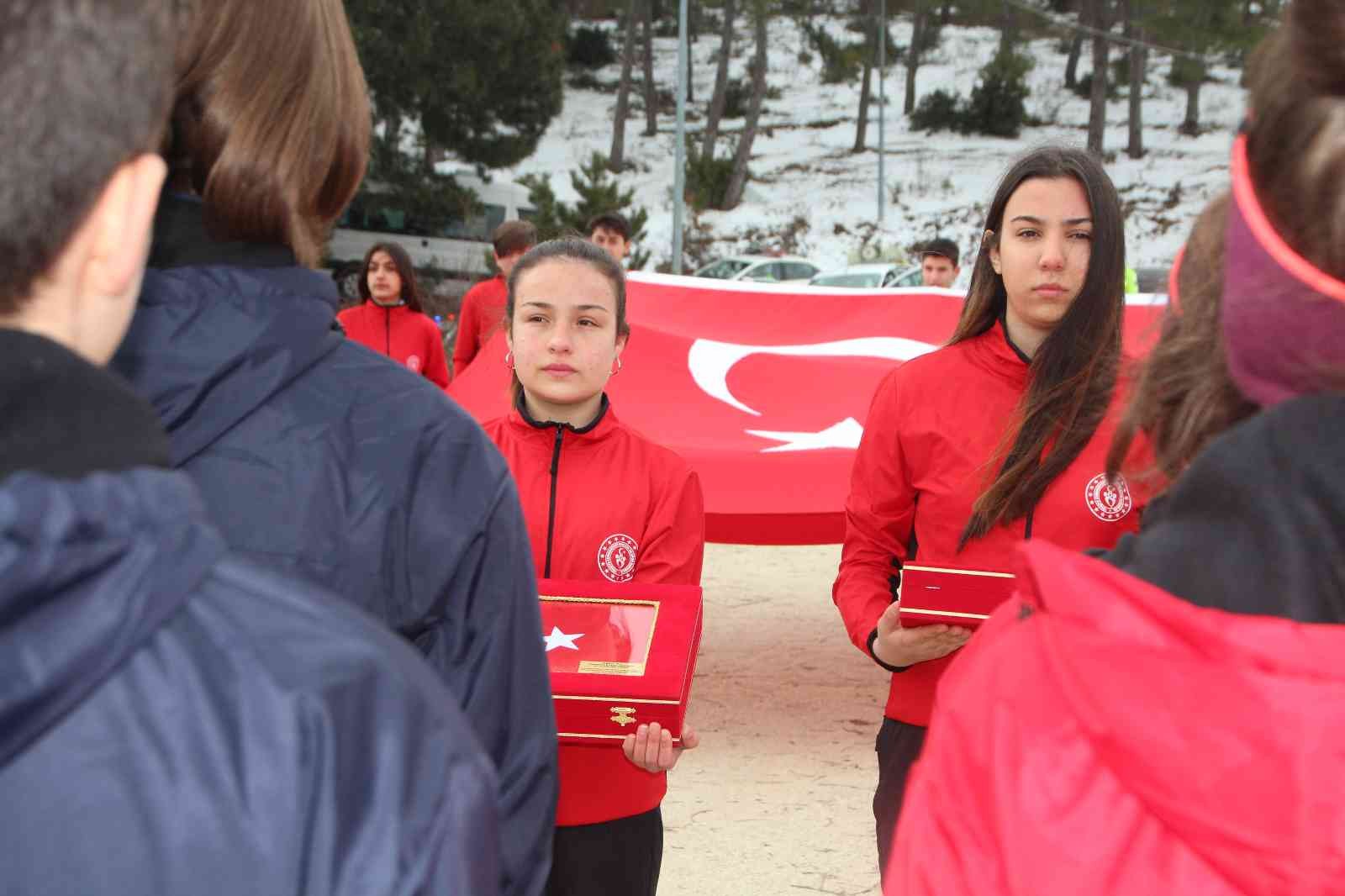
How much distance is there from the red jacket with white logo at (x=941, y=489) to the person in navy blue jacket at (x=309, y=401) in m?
1.32

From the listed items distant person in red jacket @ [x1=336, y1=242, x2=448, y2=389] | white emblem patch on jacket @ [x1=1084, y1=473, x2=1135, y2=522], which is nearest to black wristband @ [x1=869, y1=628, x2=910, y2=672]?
white emblem patch on jacket @ [x1=1084, y1=473, x2=1135, y2=522]

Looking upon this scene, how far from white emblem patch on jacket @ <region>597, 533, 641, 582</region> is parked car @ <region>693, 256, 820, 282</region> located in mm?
22901

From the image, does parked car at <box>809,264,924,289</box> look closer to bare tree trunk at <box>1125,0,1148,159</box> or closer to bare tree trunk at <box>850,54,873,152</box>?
bare tree trunk at <box>1125,0,1148,159</box>

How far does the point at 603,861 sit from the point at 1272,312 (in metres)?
1.95

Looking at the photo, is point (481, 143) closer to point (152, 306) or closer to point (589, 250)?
point (589, 250)

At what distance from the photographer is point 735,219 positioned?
119 ft

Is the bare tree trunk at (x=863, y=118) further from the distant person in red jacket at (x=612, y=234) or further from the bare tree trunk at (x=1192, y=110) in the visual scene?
the distant person in red jacket at (x=612, y=234)

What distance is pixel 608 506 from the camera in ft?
9.14

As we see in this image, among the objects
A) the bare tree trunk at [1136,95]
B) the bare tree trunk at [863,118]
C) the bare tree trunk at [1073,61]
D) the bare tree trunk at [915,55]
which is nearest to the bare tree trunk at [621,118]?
the bare tree trunk at [863,118]

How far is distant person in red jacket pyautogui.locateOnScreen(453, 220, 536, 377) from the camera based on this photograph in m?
7.79

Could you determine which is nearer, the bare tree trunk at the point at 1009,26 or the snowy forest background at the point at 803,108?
the snowy forest background at the point at 803,108

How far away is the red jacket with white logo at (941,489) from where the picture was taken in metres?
2.55

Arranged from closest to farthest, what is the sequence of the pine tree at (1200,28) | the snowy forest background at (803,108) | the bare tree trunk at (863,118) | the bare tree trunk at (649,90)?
the snowy forest background at (803,108) < the pine tree at (1200,28) < the bare tree trunk at (863,118) < the bare tree trunk at (649,90)

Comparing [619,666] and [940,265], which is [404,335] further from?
[619,666]
